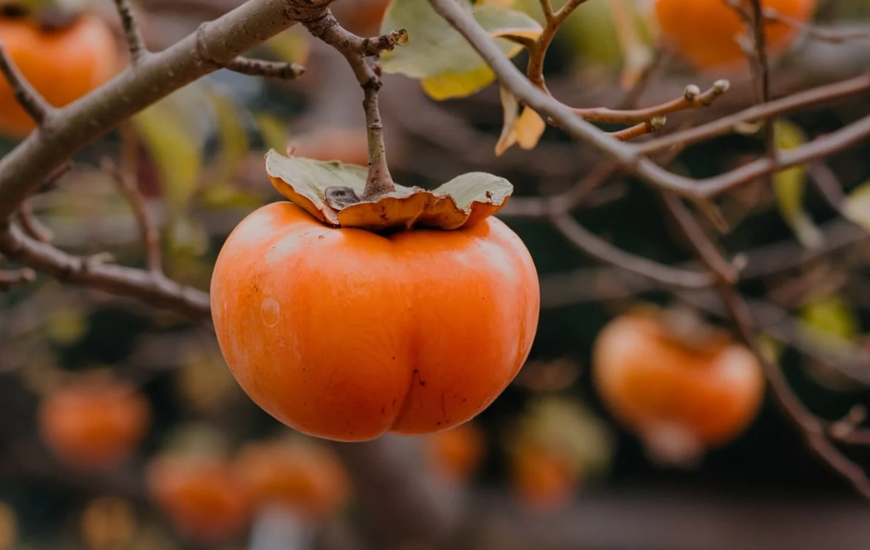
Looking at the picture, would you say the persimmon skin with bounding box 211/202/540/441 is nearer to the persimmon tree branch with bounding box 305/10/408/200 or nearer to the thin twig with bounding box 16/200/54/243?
the persimmon tree branch with bounding box 305/10/408/200

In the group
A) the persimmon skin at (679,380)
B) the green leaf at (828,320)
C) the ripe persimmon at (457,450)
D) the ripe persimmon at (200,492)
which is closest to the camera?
Answer: the green leaf at (828,320)

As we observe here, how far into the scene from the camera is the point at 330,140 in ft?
3.69

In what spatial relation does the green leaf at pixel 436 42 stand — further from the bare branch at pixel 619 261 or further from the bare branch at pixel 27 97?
the bare branch at pixel 619 261

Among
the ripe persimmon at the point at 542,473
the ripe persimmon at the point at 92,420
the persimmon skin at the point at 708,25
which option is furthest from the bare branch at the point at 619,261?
the ripe persimmon at the point at 92,420

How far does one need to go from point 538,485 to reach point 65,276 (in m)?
1.61

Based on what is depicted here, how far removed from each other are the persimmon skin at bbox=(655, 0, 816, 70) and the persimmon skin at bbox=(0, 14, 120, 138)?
0.55m

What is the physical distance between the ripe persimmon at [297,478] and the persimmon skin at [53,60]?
50.1 inches

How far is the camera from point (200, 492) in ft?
6.79

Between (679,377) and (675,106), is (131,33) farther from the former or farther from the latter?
(679,377)

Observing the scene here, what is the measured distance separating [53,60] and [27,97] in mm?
422

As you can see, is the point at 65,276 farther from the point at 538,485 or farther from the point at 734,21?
the point at 538,485

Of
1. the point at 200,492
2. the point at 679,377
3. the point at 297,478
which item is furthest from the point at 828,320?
the point at 200,492

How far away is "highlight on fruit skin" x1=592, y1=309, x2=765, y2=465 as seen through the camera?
1.16 m

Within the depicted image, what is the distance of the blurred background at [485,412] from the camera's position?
41.3 inches
